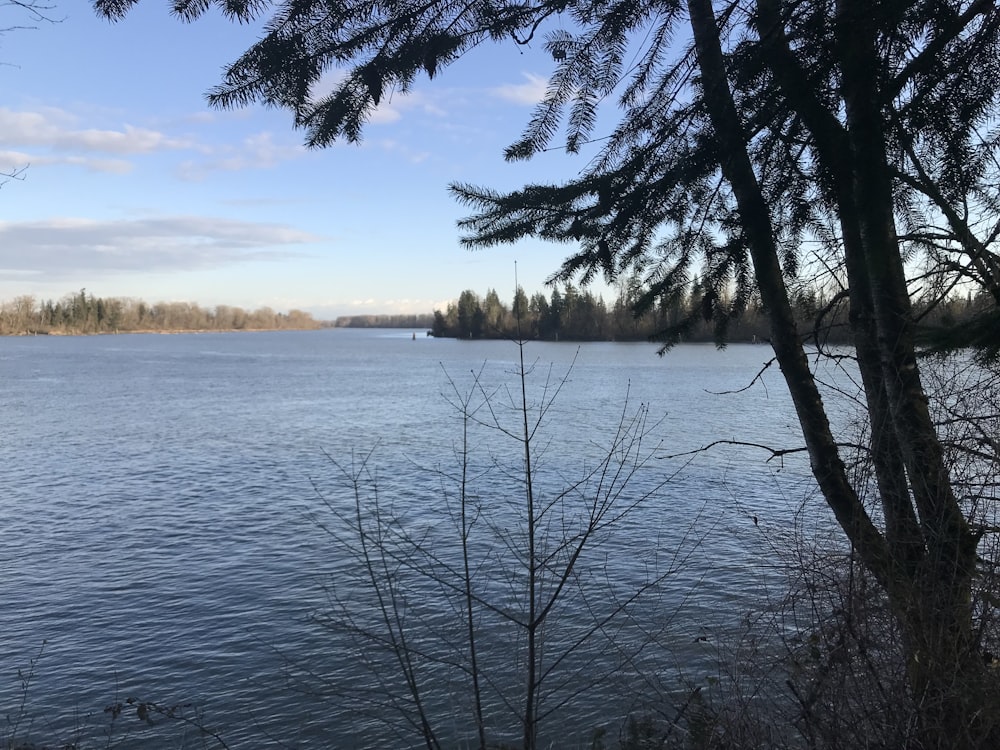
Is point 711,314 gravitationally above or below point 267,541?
above

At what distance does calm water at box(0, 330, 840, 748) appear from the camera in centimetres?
951

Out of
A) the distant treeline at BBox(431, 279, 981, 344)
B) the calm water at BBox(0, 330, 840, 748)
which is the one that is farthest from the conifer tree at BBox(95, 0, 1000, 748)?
the calm water at BBox(0, 330, 840, 748)

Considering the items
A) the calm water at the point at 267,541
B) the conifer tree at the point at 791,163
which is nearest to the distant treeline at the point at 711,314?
the conifer tree at the point at 791,163

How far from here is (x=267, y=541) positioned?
15.2 m

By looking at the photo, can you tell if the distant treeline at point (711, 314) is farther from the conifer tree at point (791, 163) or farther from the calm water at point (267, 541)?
the calm water at point (267, 541)

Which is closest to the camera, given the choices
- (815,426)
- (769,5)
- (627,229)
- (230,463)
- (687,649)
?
(769,5)

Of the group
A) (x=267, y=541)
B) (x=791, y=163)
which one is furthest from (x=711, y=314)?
(x=267, y=541)

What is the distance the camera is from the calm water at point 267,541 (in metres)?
9.51

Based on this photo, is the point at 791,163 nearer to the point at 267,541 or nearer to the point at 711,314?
the point at 711,314

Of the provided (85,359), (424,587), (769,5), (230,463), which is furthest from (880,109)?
(85,359)

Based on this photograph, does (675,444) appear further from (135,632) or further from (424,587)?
(135,632)

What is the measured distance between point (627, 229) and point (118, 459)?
24.5 meters

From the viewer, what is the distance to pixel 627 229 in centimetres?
388

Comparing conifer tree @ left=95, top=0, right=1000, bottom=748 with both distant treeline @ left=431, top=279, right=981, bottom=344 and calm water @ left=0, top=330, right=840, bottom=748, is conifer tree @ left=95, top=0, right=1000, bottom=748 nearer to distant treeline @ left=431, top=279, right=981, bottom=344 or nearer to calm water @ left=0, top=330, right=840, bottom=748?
distant treeline @ left=431, top=279, right=981, bottom=344
